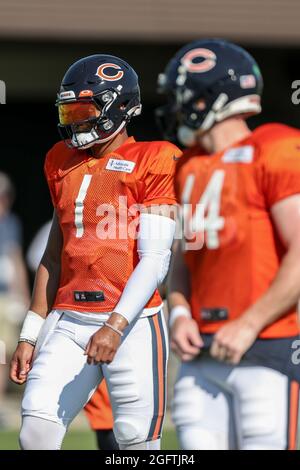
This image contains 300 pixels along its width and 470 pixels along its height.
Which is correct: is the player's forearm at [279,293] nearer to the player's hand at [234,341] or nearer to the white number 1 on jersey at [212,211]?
the player's hand at [234,341]

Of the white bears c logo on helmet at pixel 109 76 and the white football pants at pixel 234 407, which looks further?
the white bears c logo on helmet at pixel 109 76

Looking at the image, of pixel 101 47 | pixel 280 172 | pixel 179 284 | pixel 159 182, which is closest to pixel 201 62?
pixel 280 172

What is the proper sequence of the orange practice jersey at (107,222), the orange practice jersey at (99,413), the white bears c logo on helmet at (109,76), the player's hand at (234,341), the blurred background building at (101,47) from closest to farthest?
1. the player's hand at (234,341)
2. the orange practice jersey at (107,222)
3. the white bears c logo on helmet at (109,76)
4. the orange practice jersey at (99,413)
5. the blurred background building at (101,47)

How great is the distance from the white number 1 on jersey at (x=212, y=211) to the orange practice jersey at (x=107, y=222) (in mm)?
880

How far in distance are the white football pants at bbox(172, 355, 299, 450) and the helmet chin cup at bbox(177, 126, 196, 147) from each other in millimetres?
796

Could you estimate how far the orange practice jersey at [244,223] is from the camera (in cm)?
369

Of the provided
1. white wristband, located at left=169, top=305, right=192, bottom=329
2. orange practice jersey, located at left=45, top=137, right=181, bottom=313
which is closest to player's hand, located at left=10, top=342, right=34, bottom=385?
orange practice jersey, located at left=45, top=137, right=181, bottom=313

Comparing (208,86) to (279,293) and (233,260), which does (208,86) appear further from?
(279,293)

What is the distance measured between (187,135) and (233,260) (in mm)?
501

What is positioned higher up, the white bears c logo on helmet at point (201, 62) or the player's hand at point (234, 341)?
the white bears c logo on helmet at point (201, 62)

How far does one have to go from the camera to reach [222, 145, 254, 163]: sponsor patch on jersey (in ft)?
12.2

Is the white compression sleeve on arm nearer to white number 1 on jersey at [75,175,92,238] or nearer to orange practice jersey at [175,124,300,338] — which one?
white number 1 on jersey at [75,175,92,238]

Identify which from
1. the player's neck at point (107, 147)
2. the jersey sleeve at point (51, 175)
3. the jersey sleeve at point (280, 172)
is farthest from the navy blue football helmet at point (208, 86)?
the jersey sleeve at point (51, 175)

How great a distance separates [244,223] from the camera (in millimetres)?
3734
